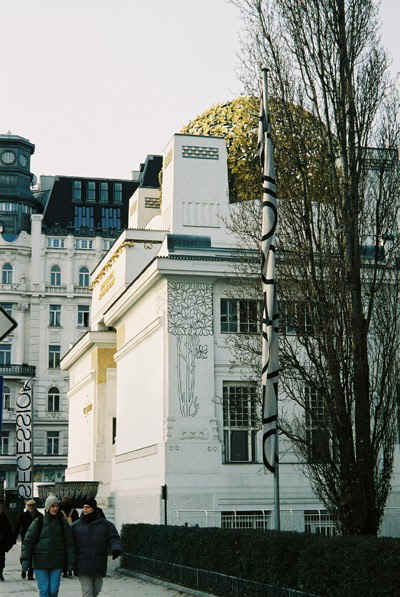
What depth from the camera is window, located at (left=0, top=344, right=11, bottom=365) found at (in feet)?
238

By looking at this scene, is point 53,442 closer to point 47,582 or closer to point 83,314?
point 83,314

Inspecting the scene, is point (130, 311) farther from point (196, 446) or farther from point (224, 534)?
point (224, 534)

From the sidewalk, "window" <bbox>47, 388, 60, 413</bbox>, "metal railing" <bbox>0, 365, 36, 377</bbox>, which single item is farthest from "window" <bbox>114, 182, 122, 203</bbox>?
the sidewalk

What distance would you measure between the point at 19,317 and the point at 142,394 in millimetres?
45151

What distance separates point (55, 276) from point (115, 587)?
187 feet

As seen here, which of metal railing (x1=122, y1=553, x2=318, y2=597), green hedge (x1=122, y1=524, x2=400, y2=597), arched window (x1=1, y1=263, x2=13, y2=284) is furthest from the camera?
arched window (x1=1, y1=263, x2=13, y2=284)

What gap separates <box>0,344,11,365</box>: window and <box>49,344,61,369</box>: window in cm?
315

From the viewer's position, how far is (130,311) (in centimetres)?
3161

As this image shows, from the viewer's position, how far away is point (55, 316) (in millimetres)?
74562

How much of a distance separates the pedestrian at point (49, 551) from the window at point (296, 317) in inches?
291

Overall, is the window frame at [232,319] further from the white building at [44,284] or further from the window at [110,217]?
the window at [110,217]

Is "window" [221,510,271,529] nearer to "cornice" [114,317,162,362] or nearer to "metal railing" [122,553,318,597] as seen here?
"metal railing" [122,553,318,597]

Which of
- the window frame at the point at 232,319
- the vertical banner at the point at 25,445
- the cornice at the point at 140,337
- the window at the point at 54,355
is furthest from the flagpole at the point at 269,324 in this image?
the window at the point at 54,355

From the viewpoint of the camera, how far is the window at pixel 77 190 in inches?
3118
